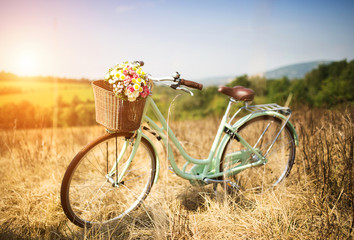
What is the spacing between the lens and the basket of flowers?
1542mm

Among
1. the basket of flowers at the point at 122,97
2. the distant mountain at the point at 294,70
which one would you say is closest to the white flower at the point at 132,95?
the basket of flowers at the point at 122,97

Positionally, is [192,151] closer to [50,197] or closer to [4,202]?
[50,197]

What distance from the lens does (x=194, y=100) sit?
62.2 feet

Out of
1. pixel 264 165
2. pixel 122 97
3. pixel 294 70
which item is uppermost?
pixel 294 70

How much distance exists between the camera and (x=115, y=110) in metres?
1.58

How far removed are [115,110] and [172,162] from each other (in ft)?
2.73

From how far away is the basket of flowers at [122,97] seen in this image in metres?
1.54

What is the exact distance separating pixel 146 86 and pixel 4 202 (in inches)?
79.3

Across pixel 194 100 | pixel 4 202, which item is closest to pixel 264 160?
pixel 4 202

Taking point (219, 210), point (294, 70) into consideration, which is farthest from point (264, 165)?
point (294, 70)

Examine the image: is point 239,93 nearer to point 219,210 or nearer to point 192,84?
point 192,84

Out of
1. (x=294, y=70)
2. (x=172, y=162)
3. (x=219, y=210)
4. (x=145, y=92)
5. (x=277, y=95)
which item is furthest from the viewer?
(x=294, y=70)

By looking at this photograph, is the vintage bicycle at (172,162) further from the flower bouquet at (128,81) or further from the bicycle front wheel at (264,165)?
the flower bouquet at (128,81)

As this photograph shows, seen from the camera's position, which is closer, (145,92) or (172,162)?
(145,92)
